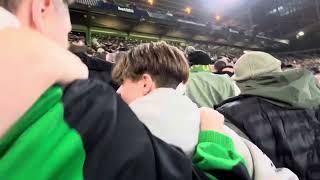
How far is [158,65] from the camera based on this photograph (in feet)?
3.91

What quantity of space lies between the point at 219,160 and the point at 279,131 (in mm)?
722

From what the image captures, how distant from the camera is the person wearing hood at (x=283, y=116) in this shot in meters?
1.25

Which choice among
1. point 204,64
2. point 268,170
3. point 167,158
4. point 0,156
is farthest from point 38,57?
point 204,64

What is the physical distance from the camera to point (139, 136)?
1.58 ft

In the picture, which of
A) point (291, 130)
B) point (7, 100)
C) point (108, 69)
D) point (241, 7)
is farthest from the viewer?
point (241, 7)

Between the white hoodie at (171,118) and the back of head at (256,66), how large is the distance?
84 cm

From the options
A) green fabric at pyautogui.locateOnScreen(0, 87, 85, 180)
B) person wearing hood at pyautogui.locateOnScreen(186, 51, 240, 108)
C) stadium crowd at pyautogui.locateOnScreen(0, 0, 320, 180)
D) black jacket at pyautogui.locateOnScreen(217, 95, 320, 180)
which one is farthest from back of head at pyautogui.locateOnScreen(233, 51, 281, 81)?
green fabric at pyautogui.locateOnScreen(0, 87, 85, 180)

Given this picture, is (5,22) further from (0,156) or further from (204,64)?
(204,64)

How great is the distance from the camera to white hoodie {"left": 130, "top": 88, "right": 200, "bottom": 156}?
2.45 feet

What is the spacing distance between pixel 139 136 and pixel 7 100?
191 mm

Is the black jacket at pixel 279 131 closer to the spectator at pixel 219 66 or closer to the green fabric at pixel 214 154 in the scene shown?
the green fabric at pixel 214 154

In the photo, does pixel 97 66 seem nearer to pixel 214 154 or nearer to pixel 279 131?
pixel 279 131

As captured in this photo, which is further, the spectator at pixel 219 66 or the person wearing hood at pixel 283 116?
the spectator at pixel 219 66

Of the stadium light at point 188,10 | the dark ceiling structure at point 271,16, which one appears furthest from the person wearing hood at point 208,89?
the stadium light at point 188,10
